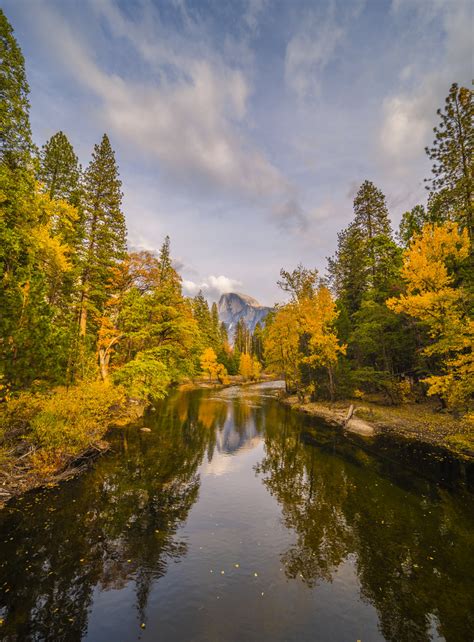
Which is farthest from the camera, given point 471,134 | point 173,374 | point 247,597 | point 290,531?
point 173,374

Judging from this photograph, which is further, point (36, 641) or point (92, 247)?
→ point (92, 247)

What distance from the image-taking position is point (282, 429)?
930 inches

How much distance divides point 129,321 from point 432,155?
2768cm

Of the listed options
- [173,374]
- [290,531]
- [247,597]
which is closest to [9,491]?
[247,597]

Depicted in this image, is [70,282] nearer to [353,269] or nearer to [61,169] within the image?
[61,169]

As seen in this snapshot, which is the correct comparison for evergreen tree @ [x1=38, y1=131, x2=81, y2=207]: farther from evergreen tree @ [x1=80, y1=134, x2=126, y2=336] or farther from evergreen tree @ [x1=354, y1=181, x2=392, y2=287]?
evergreen tree @ [x1=354, y1=181, x2=392, y2=287]

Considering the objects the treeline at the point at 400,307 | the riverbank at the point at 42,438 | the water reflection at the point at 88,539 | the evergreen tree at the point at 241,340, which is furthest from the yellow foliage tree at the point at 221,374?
the riverbank at the point at 42,438

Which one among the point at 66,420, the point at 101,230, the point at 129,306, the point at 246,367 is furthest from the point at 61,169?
the point at 246,367

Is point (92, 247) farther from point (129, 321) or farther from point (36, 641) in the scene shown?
point (36, 641)

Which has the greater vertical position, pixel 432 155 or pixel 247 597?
pixel 432 155

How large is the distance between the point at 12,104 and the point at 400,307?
23.9 m

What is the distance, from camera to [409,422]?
72.4ft

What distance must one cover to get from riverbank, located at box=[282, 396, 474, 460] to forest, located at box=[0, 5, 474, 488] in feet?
4.37

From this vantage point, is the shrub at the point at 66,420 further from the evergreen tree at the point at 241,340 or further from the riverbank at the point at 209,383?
the evergreen tree at the point at 241,340
